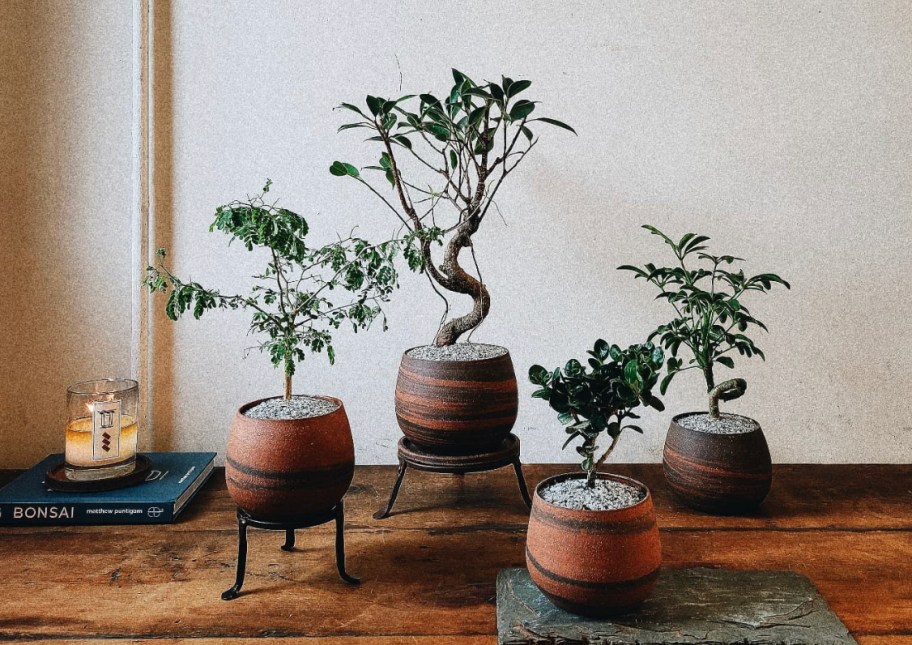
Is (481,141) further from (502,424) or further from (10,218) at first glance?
(10,218)

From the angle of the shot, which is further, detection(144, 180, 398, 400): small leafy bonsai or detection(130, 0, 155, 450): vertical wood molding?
detection(130, 0, 155, 450): vertical wood molding

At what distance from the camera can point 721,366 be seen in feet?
5.60

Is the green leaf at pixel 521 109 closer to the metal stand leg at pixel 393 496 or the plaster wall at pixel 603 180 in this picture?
the plaster wall at pixel 603 180

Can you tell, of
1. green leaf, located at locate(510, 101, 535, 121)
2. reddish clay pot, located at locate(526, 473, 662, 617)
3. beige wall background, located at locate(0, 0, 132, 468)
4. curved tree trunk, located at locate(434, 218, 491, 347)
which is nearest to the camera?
reddish clay pot, located at locate(526, 473, 662, 617)

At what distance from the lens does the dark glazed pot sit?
1.37m

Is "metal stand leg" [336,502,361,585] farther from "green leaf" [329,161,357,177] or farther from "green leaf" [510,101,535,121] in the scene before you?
"green leaf" [510,101,535,121]

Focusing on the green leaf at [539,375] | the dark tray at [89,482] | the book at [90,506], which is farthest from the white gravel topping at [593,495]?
the dark tray at [89,482]

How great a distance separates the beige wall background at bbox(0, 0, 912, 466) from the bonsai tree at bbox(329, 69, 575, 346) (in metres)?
0.11

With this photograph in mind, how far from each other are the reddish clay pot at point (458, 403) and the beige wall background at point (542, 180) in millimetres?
341

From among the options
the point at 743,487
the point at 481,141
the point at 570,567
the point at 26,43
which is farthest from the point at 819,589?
the point at 26,43

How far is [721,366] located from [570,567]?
3.02ft

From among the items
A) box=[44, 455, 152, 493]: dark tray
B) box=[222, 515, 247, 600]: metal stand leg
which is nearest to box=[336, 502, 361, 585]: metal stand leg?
box=[222, 515, 247, 600]: metal stand leg

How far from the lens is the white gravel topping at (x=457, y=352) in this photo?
138 cm

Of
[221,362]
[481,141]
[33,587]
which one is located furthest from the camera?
[221,362]
